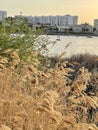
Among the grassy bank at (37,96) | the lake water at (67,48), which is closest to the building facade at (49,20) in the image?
the lake water at (67,48)

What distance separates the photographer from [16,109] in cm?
362

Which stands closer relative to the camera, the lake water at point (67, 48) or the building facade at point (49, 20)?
the lake water at point (67, 48)

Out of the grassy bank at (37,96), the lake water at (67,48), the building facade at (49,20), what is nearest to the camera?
the grassy bank at (37,96)

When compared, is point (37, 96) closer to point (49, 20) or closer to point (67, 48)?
point (67, 48)

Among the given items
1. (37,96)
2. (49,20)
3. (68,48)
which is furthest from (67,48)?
(49,20)

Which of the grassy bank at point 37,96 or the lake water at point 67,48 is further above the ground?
the grassy bank at point 37,96

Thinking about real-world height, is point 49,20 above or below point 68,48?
below

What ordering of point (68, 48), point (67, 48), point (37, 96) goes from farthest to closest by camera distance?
point (68, 48), point (67, 48), point (37, 96)

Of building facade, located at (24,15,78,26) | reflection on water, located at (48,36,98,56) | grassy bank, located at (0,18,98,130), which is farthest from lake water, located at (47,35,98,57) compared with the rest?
building facade, located at (24,15,78,26)

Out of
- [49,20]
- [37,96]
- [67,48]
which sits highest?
[37,96]

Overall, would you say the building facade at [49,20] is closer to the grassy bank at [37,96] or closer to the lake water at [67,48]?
the lake water at [67,48]

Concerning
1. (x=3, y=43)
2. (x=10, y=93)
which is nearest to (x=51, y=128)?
(x=10, y=93)

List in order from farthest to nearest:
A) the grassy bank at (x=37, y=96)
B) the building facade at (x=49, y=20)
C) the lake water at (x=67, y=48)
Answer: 1. the building facade at (x=49, y=20)
2. the lake water at (x=67, y=48)
3. the grassy bank at (x=37, y=96)

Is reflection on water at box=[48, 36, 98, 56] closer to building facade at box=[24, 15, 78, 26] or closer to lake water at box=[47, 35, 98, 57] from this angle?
lake water at box=[47, 35, 98, 57]
